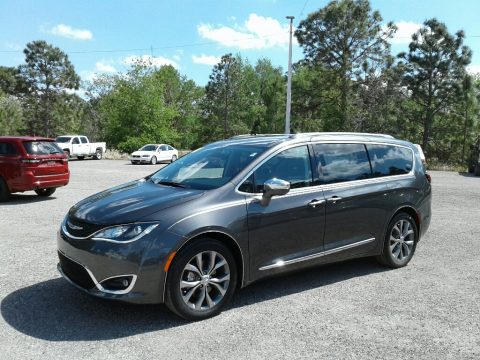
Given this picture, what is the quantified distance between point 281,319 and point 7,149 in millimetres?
9296

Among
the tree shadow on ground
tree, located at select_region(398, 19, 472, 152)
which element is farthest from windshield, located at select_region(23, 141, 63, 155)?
tree, located at select_region(398, 19, 472, 152)

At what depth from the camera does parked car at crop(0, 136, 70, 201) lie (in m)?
10.6

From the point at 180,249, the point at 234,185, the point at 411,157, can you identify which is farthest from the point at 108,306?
the point at 411,157

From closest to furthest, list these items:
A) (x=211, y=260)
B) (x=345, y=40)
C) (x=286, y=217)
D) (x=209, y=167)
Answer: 1. (x=211, y=260)
2. (x=286, y=217)
3. (x=209, y=167)
4. (x=345, y=40)

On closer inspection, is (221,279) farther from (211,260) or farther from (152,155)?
(152,155)

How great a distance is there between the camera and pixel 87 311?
4094mm

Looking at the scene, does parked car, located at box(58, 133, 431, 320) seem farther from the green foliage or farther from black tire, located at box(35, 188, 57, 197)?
the green foliage

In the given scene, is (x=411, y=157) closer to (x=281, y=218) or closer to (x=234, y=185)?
(x=281, y=218)

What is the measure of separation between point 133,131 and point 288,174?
40215mm

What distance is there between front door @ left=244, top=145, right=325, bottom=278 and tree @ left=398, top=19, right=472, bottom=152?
35.8 meters

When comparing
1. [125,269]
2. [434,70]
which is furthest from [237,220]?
[434,70]

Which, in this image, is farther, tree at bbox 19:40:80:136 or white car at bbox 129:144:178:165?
tree at bbox 19:40:80:136

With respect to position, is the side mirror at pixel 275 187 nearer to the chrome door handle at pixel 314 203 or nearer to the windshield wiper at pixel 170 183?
the chrome door handle at pixel 314 203

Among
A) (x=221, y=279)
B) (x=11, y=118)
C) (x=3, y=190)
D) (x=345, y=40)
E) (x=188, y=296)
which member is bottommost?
(x=3, y=190)
